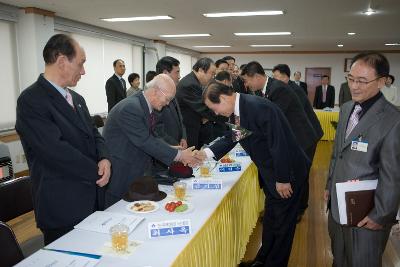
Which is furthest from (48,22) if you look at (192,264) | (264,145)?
(192,264)

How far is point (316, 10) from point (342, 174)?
150 inches

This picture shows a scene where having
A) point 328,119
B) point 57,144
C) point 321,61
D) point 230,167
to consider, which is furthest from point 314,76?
point 57,144

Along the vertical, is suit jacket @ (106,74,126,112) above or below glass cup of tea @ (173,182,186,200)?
above

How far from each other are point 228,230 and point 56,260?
1.10m

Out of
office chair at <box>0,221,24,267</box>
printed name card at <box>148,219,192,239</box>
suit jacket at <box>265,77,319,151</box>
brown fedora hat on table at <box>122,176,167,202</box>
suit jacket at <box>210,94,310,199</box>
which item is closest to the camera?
office chair at <box>0,221,24,267</box>

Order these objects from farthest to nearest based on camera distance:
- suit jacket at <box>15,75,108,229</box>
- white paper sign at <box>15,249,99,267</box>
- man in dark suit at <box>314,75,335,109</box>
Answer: man in dark suit at <box>314,75,335,109</box> < suit jacket at <box>15,75,108,229</box> < white paper sign at <box>15,249,99,267</box>

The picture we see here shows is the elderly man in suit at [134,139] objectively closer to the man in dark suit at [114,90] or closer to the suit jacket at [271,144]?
the suit jacket at [271,144]

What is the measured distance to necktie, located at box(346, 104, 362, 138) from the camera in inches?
64.0

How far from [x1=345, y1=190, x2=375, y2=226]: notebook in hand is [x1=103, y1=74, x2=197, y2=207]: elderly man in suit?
3.28 feet

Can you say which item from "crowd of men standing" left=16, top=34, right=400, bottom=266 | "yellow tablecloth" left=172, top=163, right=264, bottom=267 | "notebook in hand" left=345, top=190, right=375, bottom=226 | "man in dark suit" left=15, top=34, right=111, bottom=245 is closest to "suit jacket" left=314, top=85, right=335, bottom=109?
"yellow tablecloth" left=172, top=163, right=264, bottom=267

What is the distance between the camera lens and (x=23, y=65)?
4.98 metres

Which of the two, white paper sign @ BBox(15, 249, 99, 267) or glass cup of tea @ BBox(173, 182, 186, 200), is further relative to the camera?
glass cup of tea @ BBox(173, 182, 186, 200)

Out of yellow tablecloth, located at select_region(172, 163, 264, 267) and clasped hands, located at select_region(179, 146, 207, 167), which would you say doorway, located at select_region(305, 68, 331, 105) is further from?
clasped hands, located at select_region(179, 146, 207, 167)

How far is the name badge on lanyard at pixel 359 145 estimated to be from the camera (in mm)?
1476
